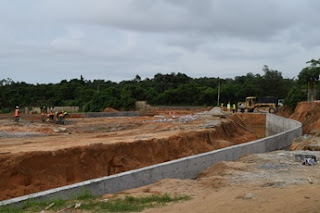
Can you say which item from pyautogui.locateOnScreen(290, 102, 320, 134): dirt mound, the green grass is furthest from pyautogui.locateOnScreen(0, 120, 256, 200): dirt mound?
pyautogui.locateOnScreen(290, 102, 320, 134): dirt mound

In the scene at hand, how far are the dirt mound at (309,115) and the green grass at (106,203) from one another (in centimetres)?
2379

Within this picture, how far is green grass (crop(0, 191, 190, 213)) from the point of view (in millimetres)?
6750

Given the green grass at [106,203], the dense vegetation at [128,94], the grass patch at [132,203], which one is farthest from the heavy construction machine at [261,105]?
the green grass at [106,203]

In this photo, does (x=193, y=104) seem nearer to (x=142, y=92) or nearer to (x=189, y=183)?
(x=142, y=92)

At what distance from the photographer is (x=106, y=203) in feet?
23.2

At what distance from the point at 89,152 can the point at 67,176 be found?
1566 millimetres

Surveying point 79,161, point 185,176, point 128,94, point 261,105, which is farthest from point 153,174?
point 128,94

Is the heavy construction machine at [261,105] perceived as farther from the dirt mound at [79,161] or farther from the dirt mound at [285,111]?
the dirt mound at [79,161]

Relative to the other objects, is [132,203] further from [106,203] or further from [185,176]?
[185,176]

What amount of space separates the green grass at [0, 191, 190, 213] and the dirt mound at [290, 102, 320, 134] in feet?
78.0

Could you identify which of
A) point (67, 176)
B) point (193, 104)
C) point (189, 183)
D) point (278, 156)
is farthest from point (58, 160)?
point (193, 104)

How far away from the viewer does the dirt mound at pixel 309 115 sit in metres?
29.3

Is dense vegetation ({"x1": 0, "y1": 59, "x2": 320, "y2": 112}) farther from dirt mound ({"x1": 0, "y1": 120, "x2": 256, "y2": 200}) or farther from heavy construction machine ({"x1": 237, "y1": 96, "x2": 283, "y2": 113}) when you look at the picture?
dirt mound ({"x1": 0, "y1": 120, "x2": 256, "y2": 200})

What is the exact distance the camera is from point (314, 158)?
480 inches
